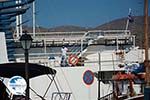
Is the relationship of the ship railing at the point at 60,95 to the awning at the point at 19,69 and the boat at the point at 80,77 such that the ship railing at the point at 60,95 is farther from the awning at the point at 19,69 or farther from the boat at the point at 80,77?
the awning at the point at 19,69

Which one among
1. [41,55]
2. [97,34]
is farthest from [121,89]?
[97,34]

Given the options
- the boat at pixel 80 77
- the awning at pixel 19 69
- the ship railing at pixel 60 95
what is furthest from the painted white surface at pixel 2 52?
the awning at pixel 19 69

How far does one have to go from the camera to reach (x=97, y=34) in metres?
35.2

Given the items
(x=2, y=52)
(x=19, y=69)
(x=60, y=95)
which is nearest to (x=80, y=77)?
(x=60, y=95)

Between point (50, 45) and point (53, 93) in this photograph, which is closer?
point (53, 93)

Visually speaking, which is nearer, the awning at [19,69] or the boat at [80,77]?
the awning at [19,69]

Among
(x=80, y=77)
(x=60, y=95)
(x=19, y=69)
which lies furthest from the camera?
(x=80, y=77)

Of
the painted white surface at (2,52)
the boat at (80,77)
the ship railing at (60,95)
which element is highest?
the painted white surface at (2,52)

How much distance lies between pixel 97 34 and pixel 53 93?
13216 millimetres

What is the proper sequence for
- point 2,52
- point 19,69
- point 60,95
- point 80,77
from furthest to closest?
point 80,77, point 2,52, point 60,95, point 19,69

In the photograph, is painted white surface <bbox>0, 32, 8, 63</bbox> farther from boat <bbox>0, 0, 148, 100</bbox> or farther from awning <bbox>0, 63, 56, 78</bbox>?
awning <bbox>0, 63, 56, 78</bbox>

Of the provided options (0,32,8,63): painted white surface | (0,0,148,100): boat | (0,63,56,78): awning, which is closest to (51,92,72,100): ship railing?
(0,0,148,100): boat

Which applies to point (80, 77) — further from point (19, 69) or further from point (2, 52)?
point (19, 69)

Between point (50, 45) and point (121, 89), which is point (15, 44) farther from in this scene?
point (121, 89)
